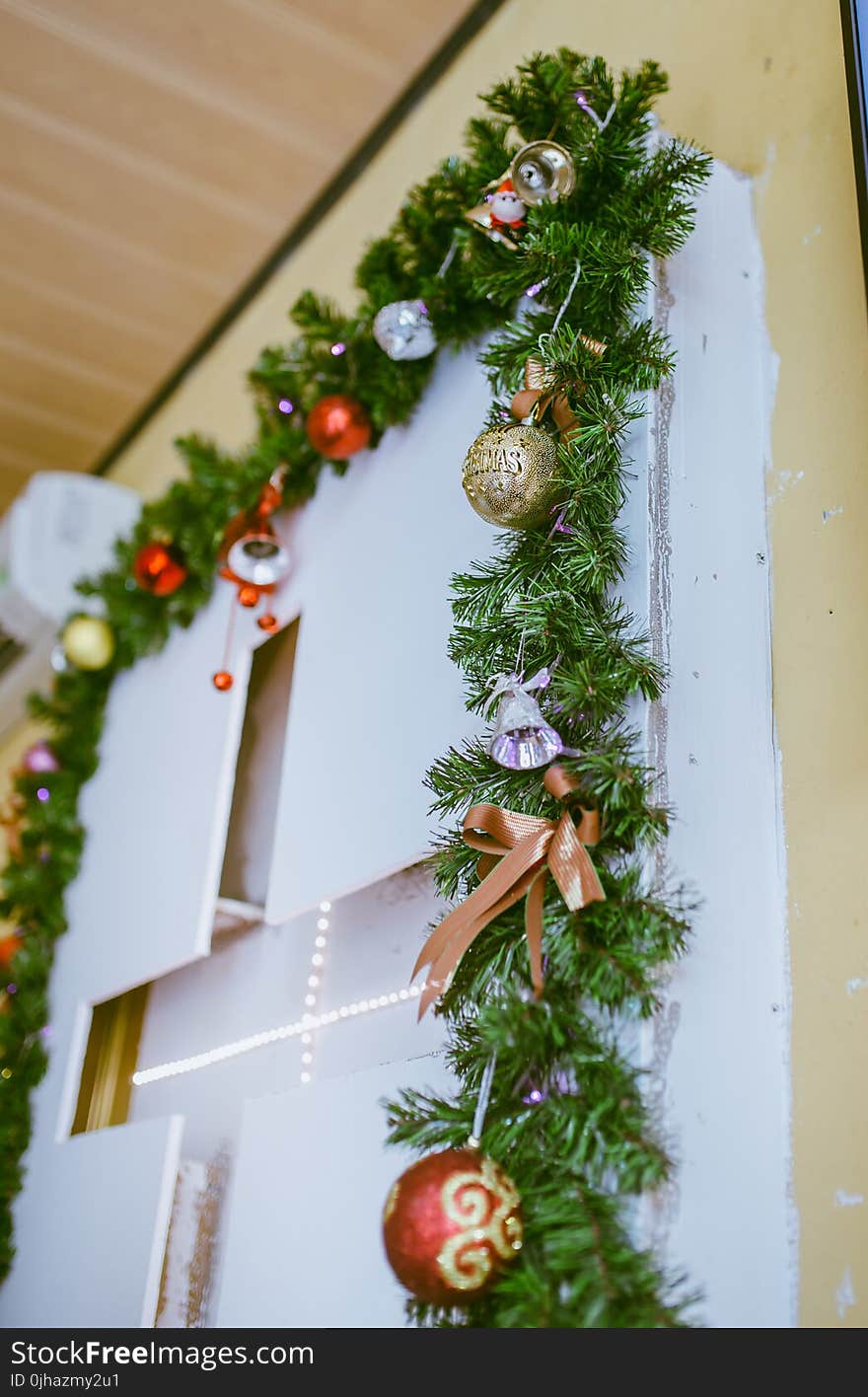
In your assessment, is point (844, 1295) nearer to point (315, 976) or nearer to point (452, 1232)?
point (452, 1232)

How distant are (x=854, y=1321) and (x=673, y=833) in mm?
329

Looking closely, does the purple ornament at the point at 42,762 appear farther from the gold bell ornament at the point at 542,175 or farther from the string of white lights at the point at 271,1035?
the gold bell ornament at the point at 542,175

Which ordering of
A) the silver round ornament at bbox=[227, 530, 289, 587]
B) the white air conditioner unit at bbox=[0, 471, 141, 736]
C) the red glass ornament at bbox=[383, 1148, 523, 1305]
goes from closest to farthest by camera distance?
the red glass ornament at bbox=[383, 1148, 523, 1305] → the silver round ornament at bbox=[227, 530, 289, 587] → the white air conditioner unit at bbox=[0, 471, 141, 736]

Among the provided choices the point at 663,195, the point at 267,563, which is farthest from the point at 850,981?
the point at 267,563

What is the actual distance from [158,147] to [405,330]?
38.1 inches

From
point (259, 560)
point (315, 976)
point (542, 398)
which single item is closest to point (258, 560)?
point (259, 560)

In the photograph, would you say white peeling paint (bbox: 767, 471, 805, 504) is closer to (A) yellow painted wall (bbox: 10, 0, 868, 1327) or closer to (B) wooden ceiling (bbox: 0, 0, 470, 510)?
A: (A) yellow painted wall (bbox: 10, 0, 868, 1327)

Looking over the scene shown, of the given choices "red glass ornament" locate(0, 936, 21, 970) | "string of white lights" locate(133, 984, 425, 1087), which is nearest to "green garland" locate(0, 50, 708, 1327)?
"string of white lights" locate(133, 984, 425, 1087)

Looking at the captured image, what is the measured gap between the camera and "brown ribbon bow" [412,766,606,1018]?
2.69 feet

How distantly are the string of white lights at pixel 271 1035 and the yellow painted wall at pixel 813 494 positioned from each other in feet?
1.38

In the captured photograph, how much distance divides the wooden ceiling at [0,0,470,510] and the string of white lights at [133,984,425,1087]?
54.6 inches

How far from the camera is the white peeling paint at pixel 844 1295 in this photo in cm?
79

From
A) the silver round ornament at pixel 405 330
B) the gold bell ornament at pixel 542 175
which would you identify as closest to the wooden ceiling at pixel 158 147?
the silver round ornament at pixel 405 330
